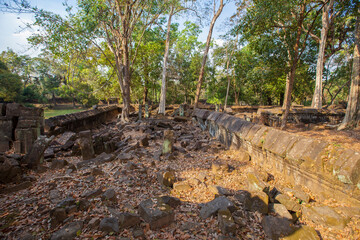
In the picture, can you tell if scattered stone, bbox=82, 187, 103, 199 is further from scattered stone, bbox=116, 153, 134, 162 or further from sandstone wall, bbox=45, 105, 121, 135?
sandstone wall, bbox=45, 105, 121, 135

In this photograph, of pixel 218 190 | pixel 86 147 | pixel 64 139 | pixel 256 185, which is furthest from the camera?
pixel 64 139

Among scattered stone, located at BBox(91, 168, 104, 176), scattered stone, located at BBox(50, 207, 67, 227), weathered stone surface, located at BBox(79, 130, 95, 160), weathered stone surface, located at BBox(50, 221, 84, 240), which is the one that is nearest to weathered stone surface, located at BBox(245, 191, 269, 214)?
weathered stone surface, located at BBox(50, 221, 84, 240)

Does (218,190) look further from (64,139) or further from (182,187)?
(64,139)

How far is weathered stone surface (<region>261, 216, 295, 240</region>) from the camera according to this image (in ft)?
5.28

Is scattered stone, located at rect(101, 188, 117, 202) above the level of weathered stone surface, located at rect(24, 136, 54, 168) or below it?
below

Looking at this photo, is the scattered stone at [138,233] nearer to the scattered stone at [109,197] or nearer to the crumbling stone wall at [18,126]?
the scattered stone at [109,197]

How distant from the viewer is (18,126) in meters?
4.27

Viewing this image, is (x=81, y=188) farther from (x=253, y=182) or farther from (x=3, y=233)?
(x=253, y=182)

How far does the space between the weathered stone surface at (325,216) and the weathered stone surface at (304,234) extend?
19 centimetres

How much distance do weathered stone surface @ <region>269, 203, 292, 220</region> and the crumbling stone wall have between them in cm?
527

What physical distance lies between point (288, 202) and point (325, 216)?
335 mm

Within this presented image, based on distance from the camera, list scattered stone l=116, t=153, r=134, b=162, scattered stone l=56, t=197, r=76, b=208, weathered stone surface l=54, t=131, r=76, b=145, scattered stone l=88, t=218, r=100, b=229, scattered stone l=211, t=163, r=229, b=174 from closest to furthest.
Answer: scattered stone l=88, t=218, r=100, b=229 → scattered stone l=56, t=197, r=76, b=208 → scattered stone l=211, t=163, r=229, b=174 → scattered stone l=116, t=153, r=134, b=162 → weathered stone surface l=54, t=131, r=76, b=145

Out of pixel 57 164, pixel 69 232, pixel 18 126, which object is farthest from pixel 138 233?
pixel 18 126

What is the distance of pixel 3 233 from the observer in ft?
5.78
